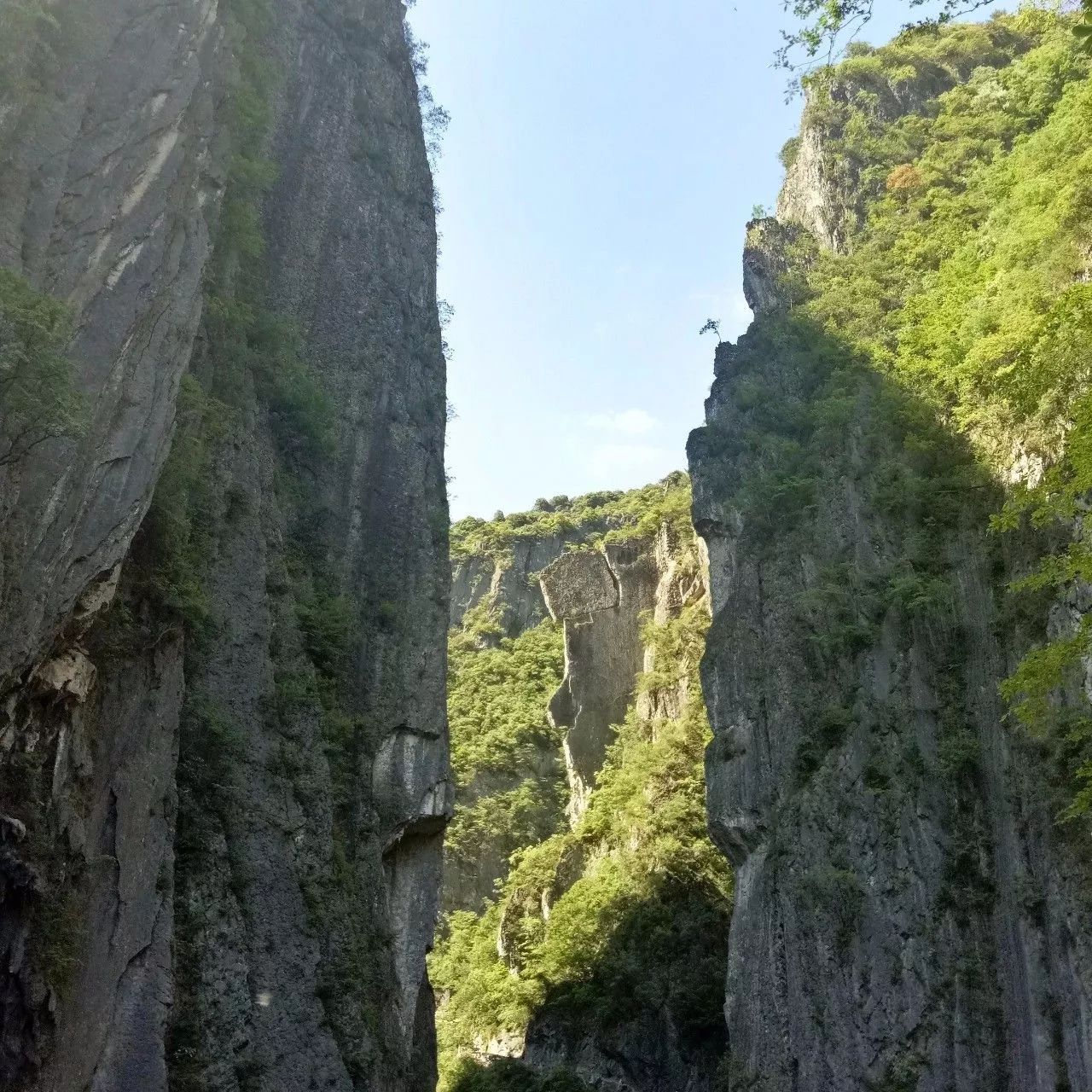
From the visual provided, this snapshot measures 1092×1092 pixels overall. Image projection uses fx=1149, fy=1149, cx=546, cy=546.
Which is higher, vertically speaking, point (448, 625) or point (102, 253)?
point (102, 253)

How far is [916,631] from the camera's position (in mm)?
23750

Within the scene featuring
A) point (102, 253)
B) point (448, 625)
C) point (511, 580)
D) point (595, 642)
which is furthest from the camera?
point (511, 580)

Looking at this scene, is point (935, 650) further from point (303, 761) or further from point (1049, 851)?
point (303, 761)

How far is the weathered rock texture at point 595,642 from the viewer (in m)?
39.8

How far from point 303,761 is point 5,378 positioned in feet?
25.8

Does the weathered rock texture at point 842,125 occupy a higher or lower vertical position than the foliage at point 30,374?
higher

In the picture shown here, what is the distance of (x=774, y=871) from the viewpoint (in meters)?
23.2

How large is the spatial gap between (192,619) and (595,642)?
93.4 ft

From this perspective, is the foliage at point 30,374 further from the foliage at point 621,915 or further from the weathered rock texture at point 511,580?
the weathered rock texture at point 511,580

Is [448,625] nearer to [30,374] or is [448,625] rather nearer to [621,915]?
[621,915]

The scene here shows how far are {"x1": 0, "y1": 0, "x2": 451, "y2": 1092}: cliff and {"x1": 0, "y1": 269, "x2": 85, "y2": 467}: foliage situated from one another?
3 cm

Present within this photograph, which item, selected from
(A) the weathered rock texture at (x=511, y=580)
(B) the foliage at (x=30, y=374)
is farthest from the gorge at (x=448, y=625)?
(A) the weathered rock texture at (x=511, y=580)

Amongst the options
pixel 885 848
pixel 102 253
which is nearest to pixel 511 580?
pixel 885 848

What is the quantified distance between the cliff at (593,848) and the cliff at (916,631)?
209 inches
